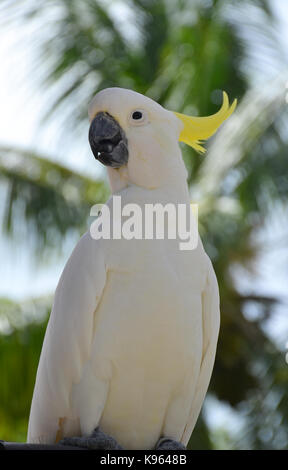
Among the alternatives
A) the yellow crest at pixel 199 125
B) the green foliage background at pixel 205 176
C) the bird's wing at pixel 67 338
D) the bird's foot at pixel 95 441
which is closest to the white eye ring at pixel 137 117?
the yellow crest at pixel 199 125

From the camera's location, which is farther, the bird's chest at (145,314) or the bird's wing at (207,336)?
the bird's wing at (207,336)

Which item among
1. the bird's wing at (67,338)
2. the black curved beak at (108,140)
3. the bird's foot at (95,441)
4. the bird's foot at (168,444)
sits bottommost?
the bird's foot at (168,444)

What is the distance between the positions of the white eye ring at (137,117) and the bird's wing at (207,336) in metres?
0.62

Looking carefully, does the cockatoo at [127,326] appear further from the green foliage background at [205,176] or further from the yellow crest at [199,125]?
the green foliage background at [205,176]

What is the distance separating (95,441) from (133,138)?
1.18 meters

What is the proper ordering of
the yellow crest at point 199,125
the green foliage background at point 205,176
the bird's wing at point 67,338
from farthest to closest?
1. the green foliage background at point 205,176
2. the yellow crest at point 199,125
3. the bird's wing at point 67,338

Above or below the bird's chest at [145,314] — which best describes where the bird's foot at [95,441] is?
below

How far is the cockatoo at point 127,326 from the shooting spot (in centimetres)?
276

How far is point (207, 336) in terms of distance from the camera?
119 inches

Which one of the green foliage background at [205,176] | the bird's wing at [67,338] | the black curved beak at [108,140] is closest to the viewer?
the bird's wing at [67,338]

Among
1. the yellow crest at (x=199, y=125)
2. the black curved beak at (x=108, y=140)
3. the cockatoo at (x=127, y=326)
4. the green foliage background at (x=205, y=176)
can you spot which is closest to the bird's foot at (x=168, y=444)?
the cockatoo at (x=127, y=326)

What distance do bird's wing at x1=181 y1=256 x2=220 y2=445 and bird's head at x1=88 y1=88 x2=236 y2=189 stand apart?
1.41ft

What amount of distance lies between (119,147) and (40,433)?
1.15 meters

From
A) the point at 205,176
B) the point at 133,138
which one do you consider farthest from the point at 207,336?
the point at 205,176
